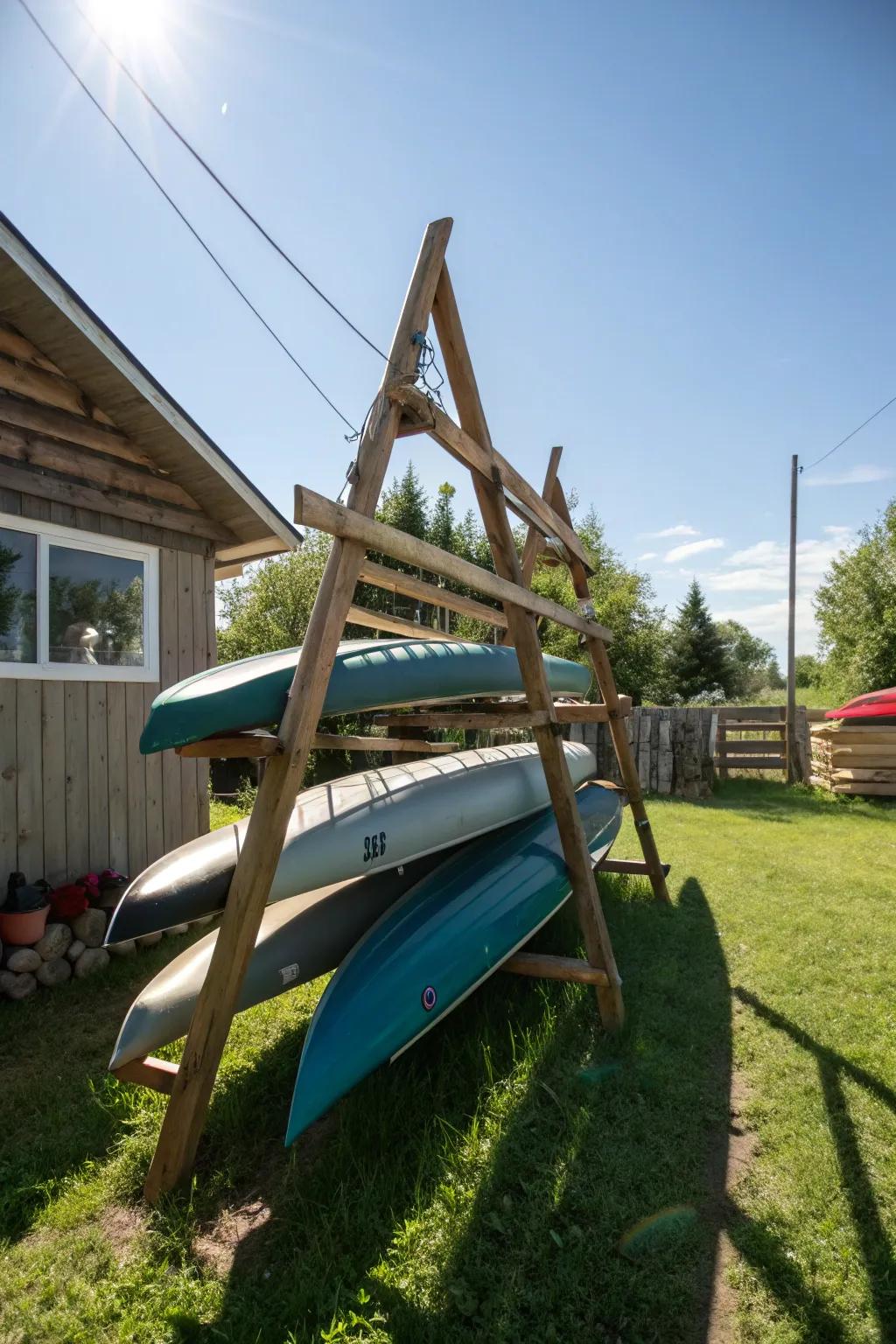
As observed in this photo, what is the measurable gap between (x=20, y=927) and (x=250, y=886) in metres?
2.57

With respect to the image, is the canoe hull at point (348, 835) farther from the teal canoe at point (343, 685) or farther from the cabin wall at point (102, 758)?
the cabin wall at point (102, 758)

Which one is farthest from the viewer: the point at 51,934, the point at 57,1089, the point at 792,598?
the point at 792,598

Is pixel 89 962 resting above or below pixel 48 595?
below

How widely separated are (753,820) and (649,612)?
12273mm

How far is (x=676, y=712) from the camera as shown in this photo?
10273 mm

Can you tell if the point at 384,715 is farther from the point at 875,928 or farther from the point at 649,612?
the point at 649,612

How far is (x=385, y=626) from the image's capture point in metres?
4.06

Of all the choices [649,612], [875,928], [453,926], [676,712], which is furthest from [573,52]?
[649,612]

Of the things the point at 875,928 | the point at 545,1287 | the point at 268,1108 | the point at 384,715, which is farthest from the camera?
the point at 875,928

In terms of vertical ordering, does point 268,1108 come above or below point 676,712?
below

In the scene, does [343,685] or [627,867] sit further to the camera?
[627,867]

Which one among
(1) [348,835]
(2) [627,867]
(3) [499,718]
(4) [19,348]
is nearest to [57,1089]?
(1) [348,835]

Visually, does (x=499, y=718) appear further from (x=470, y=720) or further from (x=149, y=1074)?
(x=149, y=1074)

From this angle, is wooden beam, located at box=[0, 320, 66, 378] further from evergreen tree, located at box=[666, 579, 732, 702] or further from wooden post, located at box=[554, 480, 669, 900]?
evergreen tree, located at box=[666, 579, 732, 702]
